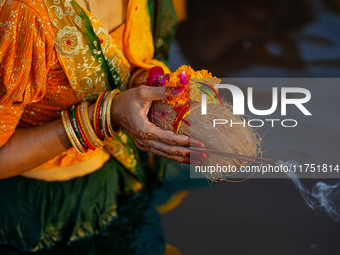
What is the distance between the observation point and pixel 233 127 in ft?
2.42

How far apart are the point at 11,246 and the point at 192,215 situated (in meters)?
0.72

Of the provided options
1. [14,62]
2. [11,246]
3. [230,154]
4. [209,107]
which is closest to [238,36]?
[209,107]

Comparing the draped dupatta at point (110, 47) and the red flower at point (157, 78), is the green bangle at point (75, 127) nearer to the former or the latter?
the draped dupatta at point (110, 47)

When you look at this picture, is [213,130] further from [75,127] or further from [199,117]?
[75,127]

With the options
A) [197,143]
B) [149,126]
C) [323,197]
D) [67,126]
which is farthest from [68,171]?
[323,197]

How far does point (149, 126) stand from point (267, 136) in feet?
→ 2.83

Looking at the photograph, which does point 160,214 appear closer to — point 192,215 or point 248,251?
point 192,215

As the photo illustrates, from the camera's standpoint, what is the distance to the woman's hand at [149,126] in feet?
2.25

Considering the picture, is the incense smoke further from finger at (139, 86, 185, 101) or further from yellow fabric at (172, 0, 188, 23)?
yellow fabric at (172, 0, 188, 23)

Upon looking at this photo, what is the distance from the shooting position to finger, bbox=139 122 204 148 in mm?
683

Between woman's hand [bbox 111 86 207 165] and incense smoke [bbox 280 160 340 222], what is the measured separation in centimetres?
63

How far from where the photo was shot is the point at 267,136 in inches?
54.1

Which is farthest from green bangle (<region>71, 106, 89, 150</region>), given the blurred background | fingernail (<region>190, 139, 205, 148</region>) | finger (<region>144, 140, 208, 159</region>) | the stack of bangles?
the blurred background

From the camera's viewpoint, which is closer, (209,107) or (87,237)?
Answer: (209,107)
